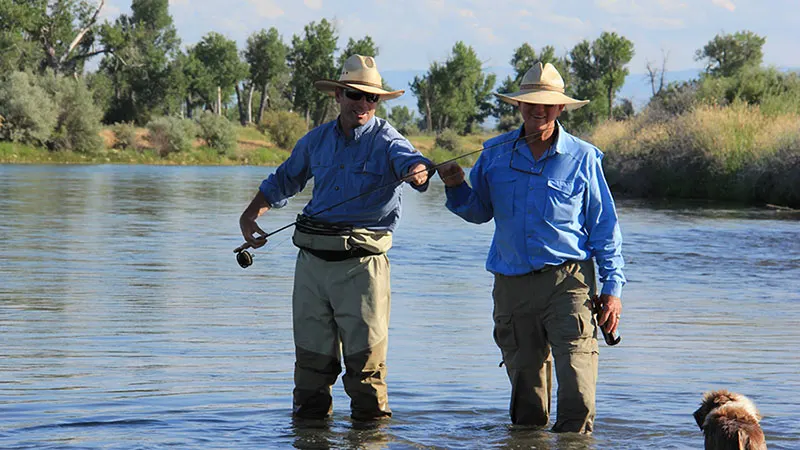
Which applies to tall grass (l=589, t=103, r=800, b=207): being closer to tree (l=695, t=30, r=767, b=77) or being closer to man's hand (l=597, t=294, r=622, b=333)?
man's hand (l=597, t=294, r=622, b=333)

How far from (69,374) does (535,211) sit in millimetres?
3606

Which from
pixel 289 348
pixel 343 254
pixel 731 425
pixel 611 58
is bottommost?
pixel 289 348

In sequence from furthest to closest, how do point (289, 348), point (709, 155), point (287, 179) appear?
point (709, 155), point (289, 348), point (287, 179)

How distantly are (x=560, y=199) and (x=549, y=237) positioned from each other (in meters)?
0.18

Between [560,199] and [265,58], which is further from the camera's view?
[265,58]

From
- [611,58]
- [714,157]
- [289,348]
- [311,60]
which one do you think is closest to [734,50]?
[611,58]

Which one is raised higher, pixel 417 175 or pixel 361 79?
pixel 361 79

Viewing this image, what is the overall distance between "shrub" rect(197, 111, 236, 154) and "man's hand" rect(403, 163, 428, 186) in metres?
68.3

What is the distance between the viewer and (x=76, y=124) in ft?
212

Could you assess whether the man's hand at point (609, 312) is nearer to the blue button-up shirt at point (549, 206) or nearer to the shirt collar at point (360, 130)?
the blue button-up shirt at point (549, 206)

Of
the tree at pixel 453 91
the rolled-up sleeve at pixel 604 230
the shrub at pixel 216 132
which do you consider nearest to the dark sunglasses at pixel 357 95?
the rolled-up sleeve at pixel 604 230

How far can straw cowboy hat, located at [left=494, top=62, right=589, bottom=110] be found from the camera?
5.51m

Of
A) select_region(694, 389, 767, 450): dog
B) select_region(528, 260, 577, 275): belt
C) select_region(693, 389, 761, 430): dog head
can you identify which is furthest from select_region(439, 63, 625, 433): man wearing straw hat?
select_region(694, 389, 767, 450): dog

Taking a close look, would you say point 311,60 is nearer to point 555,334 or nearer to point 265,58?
point 265,58
